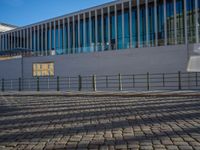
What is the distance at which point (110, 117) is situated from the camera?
7320 millimetres

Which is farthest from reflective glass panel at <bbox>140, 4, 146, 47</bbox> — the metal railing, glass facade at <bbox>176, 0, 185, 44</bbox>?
the metal railing

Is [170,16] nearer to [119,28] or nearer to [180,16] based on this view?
[180,16]

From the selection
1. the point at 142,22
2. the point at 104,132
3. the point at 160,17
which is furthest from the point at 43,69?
the point at 104,132

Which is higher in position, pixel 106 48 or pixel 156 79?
pixel 106 48

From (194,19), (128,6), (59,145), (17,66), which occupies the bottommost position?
(59,145)

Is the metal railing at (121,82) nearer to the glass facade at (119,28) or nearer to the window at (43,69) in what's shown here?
the window at (43,69)

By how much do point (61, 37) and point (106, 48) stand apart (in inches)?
672

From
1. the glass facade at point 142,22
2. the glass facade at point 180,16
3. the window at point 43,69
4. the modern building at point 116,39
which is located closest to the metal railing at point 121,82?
the window at point 43,69

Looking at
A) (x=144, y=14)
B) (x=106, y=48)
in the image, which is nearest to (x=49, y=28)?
(x=144, y=14)

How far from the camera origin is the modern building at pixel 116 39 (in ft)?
77.2

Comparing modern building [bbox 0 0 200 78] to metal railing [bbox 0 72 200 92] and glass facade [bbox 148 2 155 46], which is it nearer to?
glass facade [bbox 148 2 155 46]

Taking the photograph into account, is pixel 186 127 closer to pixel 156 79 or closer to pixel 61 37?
pixel 156 79

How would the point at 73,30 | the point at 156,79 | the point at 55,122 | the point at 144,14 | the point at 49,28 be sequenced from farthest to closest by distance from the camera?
the point at 49,28, the point at 73,30, the point at 144,14, the point at 156,79, the point at 55,122

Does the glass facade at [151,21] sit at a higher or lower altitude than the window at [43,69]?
higher
